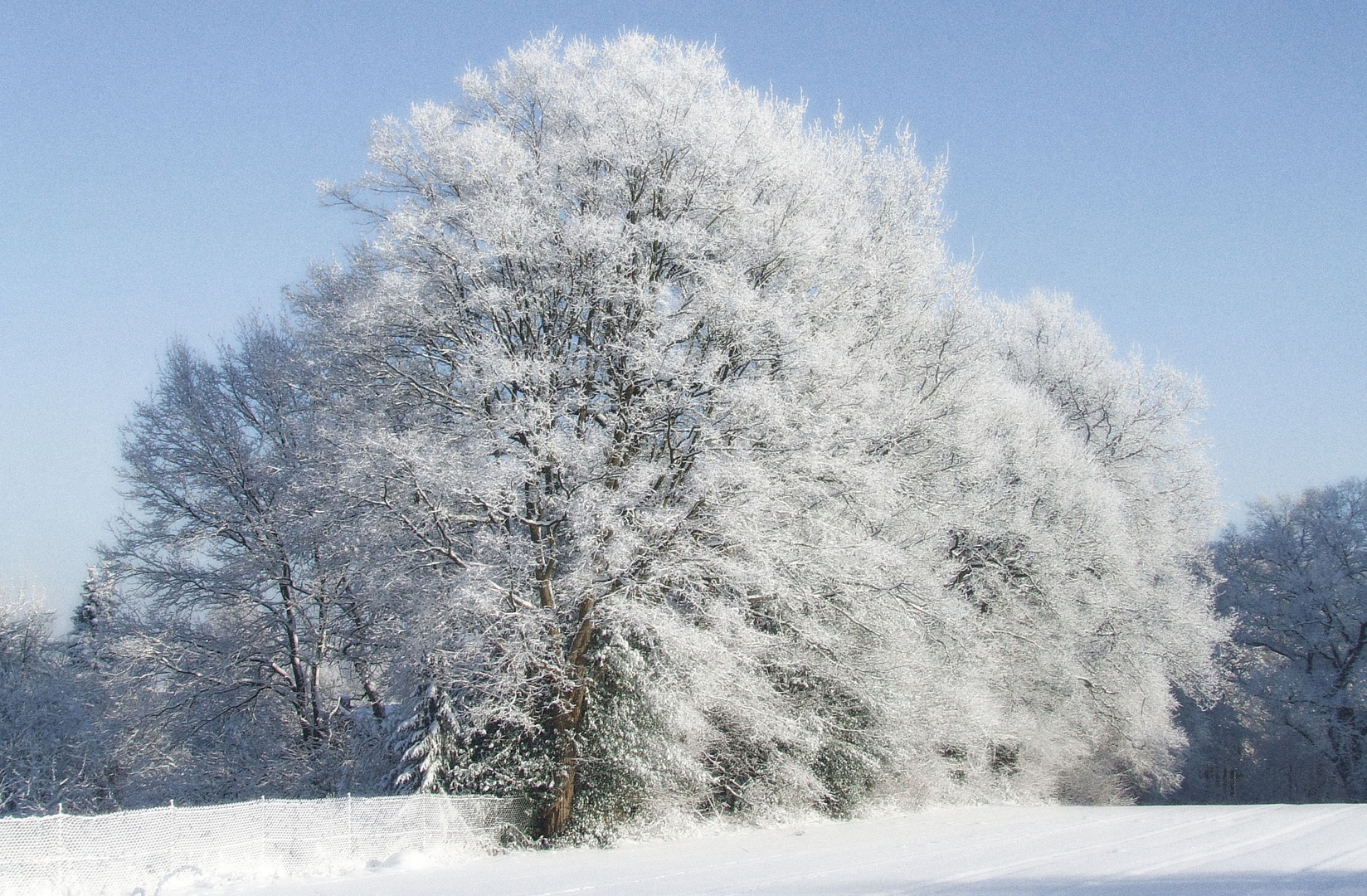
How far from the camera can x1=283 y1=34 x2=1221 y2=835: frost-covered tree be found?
11.8m

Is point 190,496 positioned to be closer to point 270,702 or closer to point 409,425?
point 270,702

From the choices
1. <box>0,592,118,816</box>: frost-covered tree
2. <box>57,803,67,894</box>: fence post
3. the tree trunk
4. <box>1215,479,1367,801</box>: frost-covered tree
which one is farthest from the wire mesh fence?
<box>1215,479,1367,801</box>: frost-covered tree

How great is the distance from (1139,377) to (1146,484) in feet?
11.6

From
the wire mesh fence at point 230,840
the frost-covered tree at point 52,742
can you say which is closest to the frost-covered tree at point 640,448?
the wire mesh fence at point 230,840

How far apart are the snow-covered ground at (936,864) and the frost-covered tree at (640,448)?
139 centimetres

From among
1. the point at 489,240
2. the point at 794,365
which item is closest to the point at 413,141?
the point at 489,240

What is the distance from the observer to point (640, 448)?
13.0 m

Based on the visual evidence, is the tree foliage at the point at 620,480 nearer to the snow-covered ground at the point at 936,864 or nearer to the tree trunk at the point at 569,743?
the tree trunk at the point at 569,743

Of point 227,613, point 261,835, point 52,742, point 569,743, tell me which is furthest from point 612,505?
point 52,742

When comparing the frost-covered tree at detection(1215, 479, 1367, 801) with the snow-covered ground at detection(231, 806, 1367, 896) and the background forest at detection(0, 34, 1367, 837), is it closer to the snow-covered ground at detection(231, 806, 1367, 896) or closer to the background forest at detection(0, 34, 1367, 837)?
the background forest at detection(0, 34, 1367, 837)

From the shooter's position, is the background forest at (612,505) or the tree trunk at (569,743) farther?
the tree trunk at (569,743)

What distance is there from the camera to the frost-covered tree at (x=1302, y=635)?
29.8 m

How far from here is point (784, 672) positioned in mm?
14609

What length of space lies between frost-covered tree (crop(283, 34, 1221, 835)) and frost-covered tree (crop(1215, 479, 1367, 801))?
2037cm
